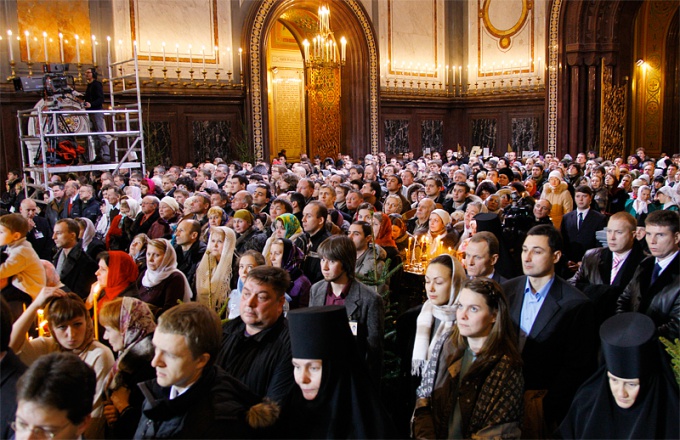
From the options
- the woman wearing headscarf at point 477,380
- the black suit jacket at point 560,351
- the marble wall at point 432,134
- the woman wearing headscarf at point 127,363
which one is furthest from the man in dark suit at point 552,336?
the marble wall at point 432,134

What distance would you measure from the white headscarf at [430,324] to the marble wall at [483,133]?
20121 millimetres

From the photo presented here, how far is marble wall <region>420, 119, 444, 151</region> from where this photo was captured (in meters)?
23.7

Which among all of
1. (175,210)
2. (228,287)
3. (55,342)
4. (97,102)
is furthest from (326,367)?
(97,102)

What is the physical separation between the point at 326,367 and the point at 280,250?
8.78 feet

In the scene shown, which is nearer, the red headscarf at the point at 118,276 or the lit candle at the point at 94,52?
the red headscarf at the point at 118,276

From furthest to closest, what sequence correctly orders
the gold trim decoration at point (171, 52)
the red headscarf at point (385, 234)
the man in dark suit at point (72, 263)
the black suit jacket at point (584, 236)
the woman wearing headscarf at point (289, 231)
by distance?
the gold trim decoration at point (171, 52)
the black suit jacket at point (584, 236)
the red headscarf at point (385, 234)
the woman wearing headscarf at point (289, 231)
the man in dark suit at point (72, 263)

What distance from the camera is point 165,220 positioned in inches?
328

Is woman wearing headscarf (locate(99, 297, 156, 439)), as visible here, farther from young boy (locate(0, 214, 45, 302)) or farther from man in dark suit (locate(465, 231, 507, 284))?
man in dark suit (locate(465, 231, 507, 284))

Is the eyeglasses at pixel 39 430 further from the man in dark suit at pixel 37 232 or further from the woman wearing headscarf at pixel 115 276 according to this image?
the man in dark suit at pixel 37 232

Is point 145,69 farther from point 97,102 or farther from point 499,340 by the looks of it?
point 499,340

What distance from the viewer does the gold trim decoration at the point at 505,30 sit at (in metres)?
21.9

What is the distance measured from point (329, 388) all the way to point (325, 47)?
60.6 ft

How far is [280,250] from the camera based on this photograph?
5.56 metres

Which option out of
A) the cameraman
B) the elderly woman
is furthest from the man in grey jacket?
the cameraman
